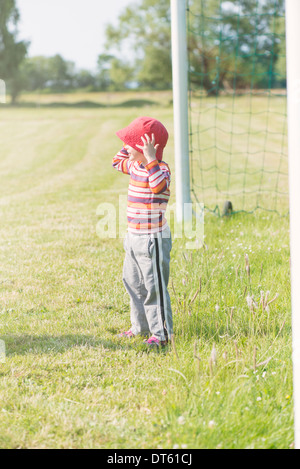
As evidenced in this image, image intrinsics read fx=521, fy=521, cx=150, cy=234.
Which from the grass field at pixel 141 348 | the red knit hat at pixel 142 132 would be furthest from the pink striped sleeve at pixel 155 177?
the grass field at pixel 141 348

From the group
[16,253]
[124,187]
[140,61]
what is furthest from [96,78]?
[16,253]

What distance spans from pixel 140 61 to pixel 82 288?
4031cm

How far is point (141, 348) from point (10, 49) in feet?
140

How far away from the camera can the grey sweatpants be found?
110 inches

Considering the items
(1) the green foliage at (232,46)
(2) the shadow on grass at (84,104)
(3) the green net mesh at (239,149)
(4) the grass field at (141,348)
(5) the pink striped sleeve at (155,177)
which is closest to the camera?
(4) the grass field at (141,348)

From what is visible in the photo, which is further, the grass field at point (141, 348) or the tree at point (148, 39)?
the tree at point (148, 39)

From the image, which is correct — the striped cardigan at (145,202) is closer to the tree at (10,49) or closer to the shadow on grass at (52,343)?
the shadow on grass at (52,343)

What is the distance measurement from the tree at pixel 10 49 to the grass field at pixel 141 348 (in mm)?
37845

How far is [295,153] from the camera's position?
1.87m

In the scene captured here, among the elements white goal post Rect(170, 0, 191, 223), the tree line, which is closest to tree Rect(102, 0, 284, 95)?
the tree line

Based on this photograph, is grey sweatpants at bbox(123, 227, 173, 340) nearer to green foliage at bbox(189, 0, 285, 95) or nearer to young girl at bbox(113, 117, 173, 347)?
young girl at bbox(113, 117, 173, 347)

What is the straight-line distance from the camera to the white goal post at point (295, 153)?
5.95 feet

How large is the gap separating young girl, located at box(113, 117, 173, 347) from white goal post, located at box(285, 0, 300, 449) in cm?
90

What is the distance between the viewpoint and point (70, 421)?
2162 millimetres
